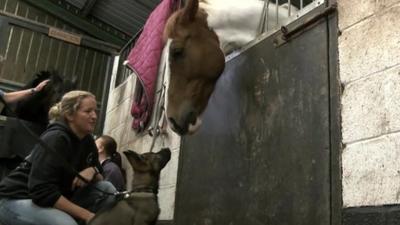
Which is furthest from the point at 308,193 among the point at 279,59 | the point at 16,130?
the point at 16,130

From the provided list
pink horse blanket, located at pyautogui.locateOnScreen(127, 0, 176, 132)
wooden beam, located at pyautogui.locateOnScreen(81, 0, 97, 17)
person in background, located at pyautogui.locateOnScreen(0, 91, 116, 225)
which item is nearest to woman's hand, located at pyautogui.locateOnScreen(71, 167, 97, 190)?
person in background, located at pyautogui.locateOnScreen(0, 91, 116, 225)

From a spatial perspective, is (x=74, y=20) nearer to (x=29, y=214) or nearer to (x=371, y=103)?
(x=29, y=214)

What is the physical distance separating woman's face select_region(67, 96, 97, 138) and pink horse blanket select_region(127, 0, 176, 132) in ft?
2.94

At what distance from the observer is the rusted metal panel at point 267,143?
1600 mm

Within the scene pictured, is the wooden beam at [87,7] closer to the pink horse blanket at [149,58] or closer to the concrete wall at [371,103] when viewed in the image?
the pink horse blanket at [149,58]

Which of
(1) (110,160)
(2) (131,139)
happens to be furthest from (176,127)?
(2) (131,139)

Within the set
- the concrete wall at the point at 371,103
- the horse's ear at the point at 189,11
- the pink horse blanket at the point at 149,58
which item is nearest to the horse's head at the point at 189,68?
the horse's ear at the point at 189,11

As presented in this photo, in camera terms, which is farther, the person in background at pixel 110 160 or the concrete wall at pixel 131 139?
the person in background at pixel 110 160

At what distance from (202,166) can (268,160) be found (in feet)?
1.77

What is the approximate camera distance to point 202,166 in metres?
2.28

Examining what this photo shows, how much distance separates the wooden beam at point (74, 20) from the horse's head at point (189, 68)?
420 cm

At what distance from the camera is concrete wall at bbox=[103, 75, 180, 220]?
2615 millimetres

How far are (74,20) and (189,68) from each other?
470 cm

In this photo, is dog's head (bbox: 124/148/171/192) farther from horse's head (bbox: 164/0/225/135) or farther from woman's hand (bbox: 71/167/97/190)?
woman's hand (bbox: 71/167/97/190)
